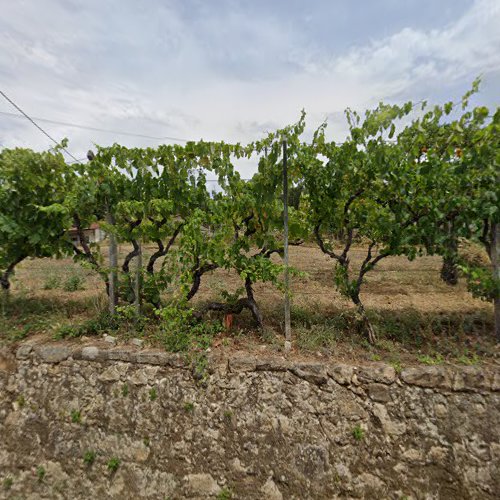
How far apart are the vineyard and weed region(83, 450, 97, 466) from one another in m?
1.28

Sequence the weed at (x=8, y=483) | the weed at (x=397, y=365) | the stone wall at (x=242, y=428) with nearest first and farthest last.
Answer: the stone wall at (x=242, y=428) → the weed at (x=397, y=365) → the weed at (x=8, y=483)

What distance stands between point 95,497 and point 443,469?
11.4 feet

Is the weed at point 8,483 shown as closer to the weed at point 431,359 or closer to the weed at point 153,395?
the weed at point 153,395

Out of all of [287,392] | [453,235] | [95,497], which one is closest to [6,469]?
[95,497]

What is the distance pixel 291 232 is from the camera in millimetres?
3676

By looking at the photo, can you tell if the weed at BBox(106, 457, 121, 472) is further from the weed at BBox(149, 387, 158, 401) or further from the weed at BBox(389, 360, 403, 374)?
the weed at BBox(389, 360, 403, 374)

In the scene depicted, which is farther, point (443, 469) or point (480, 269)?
point (480, 269)

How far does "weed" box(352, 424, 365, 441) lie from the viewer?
2.76 metres

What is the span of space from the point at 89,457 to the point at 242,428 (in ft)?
5.58

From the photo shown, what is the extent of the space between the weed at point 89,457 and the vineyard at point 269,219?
1276 millimetres

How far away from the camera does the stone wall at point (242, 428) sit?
2.68 m

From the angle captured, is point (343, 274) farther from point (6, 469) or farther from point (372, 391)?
point (6, 469)

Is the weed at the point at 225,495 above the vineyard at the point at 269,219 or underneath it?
underneath

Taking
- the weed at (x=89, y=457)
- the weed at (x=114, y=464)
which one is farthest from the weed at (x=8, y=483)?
the weed at (x=114, y=464)
